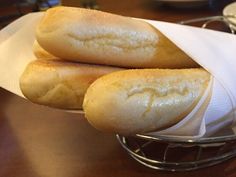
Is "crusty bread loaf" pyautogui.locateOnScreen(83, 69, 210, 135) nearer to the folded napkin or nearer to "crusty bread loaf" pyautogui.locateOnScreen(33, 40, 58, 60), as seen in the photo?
the folded napkin

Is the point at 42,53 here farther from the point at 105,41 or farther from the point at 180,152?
the point at 180,152

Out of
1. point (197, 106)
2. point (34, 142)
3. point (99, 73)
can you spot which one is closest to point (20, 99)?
point (34, 142)

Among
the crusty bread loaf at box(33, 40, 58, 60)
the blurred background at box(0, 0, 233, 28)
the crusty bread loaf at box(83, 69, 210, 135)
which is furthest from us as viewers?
→ the blurred background at box(0, 0, 233, 28)

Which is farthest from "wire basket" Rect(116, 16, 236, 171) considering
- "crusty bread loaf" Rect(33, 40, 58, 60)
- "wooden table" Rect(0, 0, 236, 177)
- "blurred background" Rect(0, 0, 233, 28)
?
"blurred background" Rect(0, 0, 233, 28)

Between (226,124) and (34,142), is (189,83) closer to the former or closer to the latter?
(226,124)

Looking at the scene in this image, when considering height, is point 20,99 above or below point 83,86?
below

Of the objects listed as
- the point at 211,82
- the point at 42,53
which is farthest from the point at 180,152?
the point at 42,53
